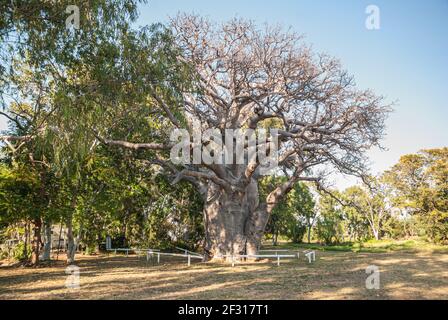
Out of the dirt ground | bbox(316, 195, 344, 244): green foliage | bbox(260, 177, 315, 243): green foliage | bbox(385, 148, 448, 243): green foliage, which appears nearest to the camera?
the dirt ground

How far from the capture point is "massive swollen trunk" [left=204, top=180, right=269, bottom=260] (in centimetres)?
1745

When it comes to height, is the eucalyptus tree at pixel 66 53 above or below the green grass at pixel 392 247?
above

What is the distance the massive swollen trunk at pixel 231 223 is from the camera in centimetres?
→ 1745

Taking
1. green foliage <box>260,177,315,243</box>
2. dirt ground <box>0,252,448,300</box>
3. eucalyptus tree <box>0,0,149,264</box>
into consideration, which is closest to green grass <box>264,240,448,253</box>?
green foliage <box>260,177,315,243</box>

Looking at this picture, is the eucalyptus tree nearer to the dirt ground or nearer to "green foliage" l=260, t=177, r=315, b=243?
the dirt ground

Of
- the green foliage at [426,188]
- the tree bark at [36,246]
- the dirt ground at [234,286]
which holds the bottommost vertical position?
the dirt ground at [234,286]

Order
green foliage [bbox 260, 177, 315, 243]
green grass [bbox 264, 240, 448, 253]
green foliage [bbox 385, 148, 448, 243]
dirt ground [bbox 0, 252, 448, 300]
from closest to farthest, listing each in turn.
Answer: dirt ground [bbox 0, 252, 448, 300] → green grass [bbox 264, 240, 448, 253] → green foliage [bbox 385, 148, 448, 243] → green foliage [bbox 260, 177, 315, 243]

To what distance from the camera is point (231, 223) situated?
1761 cm

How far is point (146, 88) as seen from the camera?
10.4m

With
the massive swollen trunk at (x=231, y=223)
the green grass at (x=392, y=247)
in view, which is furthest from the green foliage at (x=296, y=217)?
the massive swollen trunk at (x=231, y=223)

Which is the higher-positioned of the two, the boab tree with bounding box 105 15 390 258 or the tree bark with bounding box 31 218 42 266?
the boab tree with bounding box 105 15 390 258

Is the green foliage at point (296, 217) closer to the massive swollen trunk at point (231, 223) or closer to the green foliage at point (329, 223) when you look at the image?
the green foliage at point (329, 223)

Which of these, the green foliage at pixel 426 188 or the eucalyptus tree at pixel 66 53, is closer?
the eucalyptus tree at pixel 66 53

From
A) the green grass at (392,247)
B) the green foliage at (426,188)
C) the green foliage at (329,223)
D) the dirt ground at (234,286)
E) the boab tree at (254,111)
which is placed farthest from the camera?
the green foliage at (329,223)
